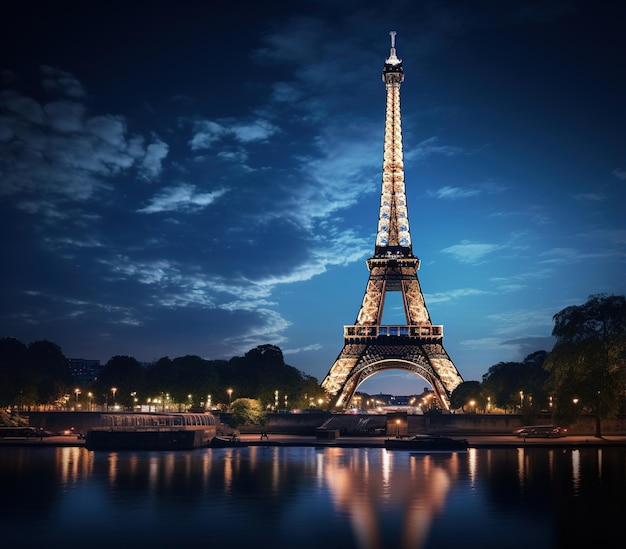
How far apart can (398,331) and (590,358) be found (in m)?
56.0

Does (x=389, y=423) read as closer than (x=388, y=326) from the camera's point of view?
Yes

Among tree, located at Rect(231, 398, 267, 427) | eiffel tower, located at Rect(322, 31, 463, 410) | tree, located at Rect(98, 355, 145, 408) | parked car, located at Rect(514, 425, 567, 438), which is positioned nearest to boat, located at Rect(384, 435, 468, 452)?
parked car, located at Rect(514, 425, 567, 438)

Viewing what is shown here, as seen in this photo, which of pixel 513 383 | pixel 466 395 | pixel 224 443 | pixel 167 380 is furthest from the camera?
pixel 466 395

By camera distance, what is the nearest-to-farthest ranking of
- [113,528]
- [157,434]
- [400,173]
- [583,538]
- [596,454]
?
[583,538] → [113,528] → [596,454] → [157,434] → [400,173]

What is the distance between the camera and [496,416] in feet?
300

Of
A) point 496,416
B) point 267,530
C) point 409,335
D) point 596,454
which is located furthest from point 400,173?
point 267,530

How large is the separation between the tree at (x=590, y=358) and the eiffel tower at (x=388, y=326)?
43511 mm

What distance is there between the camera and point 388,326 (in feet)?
419

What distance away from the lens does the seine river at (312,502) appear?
83.3 ft

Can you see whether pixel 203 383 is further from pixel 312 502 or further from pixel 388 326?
pixel 312 502

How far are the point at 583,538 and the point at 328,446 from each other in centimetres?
4760

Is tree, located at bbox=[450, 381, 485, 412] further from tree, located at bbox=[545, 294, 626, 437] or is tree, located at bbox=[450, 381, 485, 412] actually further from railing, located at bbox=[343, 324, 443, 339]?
tree, located at bbox=[545, 294, 626, 437]

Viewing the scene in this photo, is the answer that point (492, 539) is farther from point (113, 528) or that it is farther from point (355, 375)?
point (355, 375)

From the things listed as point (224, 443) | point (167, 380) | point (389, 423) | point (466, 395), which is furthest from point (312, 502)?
point (466, 395)
